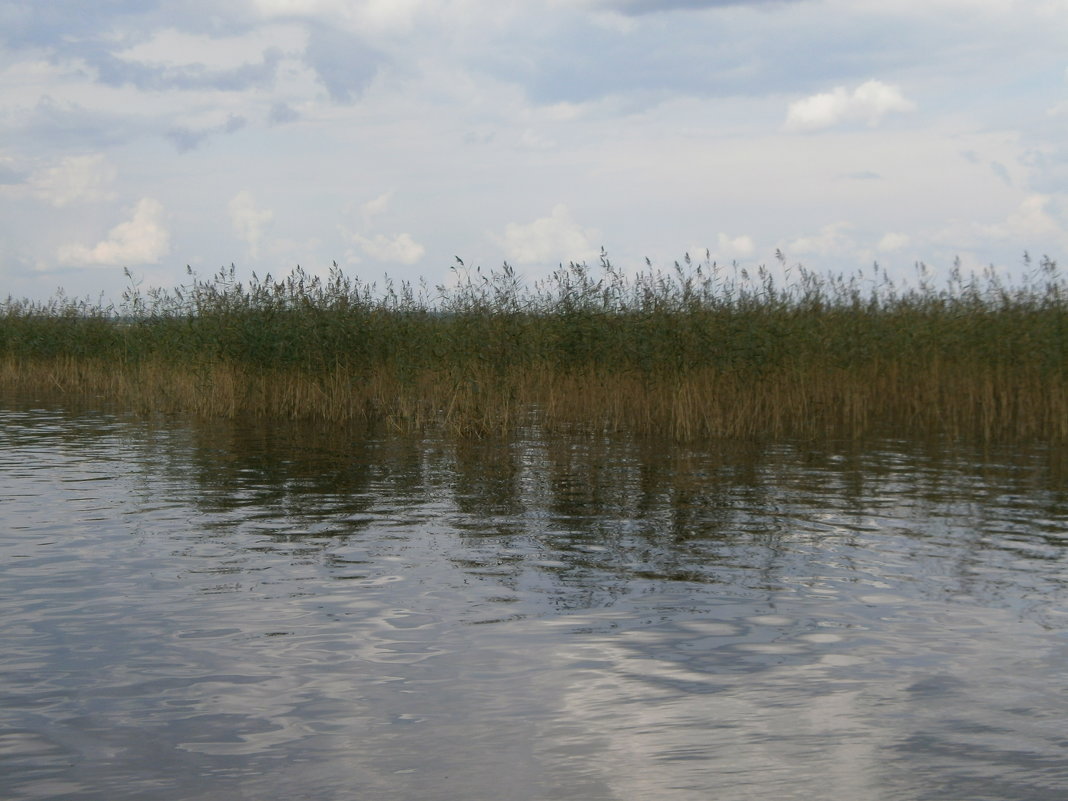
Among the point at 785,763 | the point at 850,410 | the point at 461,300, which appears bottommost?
the point at 785,763

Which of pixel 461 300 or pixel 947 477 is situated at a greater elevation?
pixel 461 300

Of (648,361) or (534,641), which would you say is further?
(648,361)

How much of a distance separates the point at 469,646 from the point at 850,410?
15294 millimetres

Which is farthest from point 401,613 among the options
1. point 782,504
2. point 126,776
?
point 782,504

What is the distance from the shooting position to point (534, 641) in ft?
21.8

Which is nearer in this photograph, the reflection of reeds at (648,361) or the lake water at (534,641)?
the lake water at (534,641)

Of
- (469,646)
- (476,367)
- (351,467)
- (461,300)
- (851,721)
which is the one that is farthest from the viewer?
(461,300)

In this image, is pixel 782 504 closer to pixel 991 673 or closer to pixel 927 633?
pixel 927 633

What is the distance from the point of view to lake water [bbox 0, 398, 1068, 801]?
15.5ft

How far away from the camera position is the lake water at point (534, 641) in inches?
186

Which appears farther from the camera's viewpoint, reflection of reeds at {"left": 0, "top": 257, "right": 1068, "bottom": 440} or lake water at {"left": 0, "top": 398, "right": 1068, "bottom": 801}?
reflection of reeds at {"left": 0, "top": 257, "right": 1068, "bottom": 440}

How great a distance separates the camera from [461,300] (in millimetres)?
20000

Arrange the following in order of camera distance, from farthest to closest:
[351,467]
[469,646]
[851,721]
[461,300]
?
[461,300] < [351,467] < [469,646] < [851,721]

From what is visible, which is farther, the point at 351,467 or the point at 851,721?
the point at 351,467
